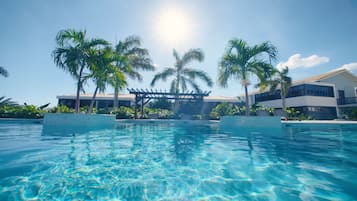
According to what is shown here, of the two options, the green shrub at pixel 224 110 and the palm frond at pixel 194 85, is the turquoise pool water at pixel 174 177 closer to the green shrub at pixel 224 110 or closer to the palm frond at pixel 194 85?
the green shrub at pixel 224 110

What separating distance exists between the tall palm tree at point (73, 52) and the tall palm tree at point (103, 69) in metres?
0.59

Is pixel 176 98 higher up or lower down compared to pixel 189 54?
lower down

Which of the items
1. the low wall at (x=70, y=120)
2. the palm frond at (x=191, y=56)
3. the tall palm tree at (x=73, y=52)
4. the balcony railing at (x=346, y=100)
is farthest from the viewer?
the balcony railing at (x=346, y=100)

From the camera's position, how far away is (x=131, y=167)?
2.70 meters

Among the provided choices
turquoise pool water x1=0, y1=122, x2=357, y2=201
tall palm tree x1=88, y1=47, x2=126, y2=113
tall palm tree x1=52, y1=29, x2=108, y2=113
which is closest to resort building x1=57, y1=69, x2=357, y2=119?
tall palm tree x1=88, y1=47, x2=126, y2=113

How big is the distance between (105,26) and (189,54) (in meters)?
9.36

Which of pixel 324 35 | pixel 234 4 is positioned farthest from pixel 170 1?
pixel 324 35

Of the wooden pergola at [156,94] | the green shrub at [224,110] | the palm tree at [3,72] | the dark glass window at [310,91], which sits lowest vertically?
the green shrub at [224,110]

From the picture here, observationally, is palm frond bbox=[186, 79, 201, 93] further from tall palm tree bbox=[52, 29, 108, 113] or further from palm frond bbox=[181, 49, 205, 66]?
tall palm tree bbox=[52, 29, 108, 113]

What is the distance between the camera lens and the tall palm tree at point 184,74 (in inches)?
687

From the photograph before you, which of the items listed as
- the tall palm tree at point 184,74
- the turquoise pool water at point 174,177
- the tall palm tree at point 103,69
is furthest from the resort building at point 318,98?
the turquoise pool water at point 174,177

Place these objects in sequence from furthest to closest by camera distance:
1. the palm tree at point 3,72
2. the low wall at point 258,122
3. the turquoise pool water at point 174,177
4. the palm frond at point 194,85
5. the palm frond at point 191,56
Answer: the palm frond at point 191,56 < the palm tree at point 3,72 < the palm frond at point 194,85 < the low wall at point 258,122 < the turquoise pool water at point 174,177

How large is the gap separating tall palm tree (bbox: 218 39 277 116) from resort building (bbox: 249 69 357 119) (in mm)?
13275

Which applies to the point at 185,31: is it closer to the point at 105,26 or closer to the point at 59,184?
the point at 105,26
